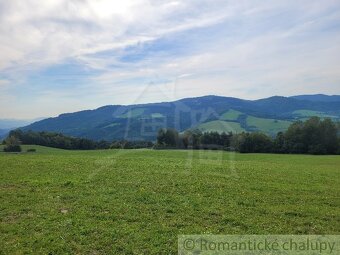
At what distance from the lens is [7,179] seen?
21656 millimetres

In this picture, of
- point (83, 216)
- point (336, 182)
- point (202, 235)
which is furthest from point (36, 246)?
point (336, 182)

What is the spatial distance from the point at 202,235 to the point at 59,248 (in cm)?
482

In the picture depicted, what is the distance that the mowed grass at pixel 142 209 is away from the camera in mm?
11828

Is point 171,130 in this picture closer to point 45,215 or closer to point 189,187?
point 189,187

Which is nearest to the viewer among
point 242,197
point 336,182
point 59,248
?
point 59,248

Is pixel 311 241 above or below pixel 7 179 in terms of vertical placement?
below

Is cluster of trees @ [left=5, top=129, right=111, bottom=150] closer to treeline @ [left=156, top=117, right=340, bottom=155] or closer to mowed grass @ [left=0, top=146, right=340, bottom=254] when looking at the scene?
treeline @ [left=156, top=117, right=340, bottom=155]

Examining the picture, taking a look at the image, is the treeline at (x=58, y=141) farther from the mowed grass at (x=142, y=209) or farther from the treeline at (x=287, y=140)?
the mowed grass at (x=142, y=209)

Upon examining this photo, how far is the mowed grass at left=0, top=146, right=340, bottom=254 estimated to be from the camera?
11828 mm

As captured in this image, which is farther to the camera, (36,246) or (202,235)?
(202,235)

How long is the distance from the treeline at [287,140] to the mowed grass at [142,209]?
72.9 meters

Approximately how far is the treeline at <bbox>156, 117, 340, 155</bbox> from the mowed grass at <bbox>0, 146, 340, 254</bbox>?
7288 centimetres

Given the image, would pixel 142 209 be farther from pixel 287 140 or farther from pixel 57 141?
pixel 57 141

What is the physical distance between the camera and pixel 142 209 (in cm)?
1559
